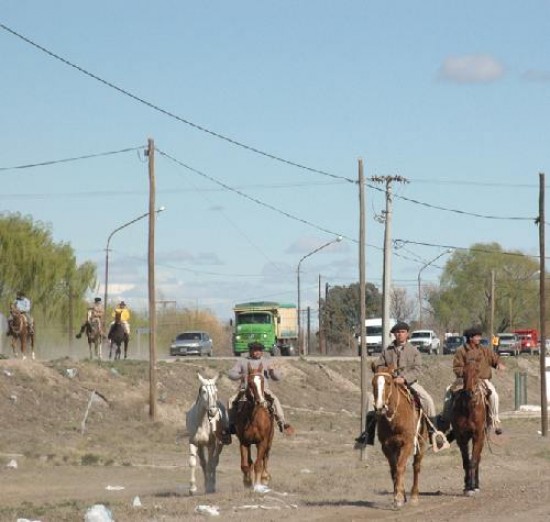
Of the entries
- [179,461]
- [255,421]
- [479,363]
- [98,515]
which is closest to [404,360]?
[479,363]

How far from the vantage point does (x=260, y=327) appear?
83500 millimetres

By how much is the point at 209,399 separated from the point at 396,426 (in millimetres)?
3458

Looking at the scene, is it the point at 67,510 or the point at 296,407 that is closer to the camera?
the point at 67,510

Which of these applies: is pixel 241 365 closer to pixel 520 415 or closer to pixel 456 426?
pixel 456 426

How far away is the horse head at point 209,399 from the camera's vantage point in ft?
75.9

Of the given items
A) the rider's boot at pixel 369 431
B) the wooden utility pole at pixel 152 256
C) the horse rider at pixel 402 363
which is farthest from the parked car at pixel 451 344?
the horse rider at pixel 402 363

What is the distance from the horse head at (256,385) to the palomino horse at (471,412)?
295cm

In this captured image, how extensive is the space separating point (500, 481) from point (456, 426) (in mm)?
4944

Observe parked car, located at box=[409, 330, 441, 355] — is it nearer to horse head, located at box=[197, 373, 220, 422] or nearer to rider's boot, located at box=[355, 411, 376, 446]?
horse head, located at box=[197, 373, 220, 422]

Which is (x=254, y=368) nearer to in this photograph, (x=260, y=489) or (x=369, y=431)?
(x=260, y=489)

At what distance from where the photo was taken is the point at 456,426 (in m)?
22.9

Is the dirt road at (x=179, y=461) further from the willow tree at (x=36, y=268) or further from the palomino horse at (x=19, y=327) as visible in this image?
the willow tree at (x=36, y=268)

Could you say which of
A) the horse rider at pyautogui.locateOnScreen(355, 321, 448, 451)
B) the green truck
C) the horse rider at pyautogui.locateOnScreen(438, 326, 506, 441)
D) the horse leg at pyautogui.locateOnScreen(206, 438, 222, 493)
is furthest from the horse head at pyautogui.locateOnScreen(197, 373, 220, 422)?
the green truck

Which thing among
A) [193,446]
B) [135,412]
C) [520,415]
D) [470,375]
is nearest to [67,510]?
[193,446]
